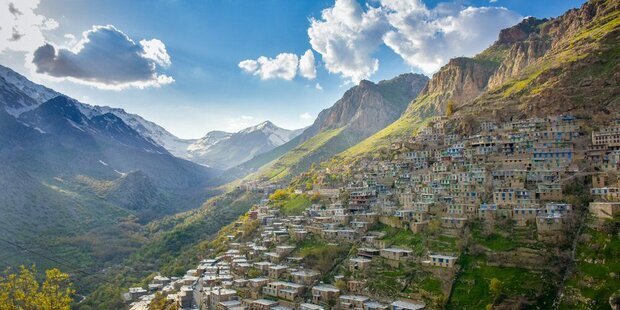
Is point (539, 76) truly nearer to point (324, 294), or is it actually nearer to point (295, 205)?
point (295, 205)

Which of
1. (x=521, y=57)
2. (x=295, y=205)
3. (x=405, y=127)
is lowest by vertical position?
(x=295, y=205)

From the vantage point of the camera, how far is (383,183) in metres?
89.2

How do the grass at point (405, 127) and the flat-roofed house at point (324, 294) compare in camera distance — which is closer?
the flat-roofed house at point (324, 294)

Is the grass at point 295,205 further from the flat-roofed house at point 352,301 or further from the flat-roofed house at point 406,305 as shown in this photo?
the flat-roofed house at point 406,305

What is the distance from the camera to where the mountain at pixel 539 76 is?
282 feet

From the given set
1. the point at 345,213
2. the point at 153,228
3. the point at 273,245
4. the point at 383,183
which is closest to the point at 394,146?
the point at 383,183

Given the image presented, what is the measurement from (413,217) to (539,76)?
58.0 meters

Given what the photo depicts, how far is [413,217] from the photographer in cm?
6788

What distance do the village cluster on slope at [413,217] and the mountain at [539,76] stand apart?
7.80 meters

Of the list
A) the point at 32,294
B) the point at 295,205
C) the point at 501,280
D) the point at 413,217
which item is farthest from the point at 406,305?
the point at 295,205

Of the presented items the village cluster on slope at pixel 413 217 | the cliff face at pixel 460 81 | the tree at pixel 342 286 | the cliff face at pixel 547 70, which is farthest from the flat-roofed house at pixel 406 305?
the cliff face at pixel 460 81

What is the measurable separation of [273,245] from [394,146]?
42.1m

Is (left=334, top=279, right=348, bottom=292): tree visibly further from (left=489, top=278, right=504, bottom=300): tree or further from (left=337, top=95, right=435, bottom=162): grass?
(left=337, top=95, right=435, bottom=162): grass

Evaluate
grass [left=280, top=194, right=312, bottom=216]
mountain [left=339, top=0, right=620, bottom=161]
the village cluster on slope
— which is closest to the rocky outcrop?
mountain [left=339, top=0, right=620, bottom=161]
